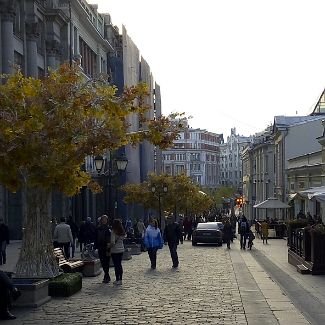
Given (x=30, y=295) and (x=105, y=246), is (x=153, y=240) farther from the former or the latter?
(x=30, y=295)

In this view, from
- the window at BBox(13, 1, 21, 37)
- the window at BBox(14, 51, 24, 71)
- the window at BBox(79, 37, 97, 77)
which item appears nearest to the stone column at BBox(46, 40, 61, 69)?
the window at BBox(13, 1, 21, 37)

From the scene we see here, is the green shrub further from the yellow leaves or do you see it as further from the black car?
the black car

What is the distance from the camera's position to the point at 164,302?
13883 mm

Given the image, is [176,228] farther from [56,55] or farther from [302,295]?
[56,55]

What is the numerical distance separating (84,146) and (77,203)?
34.7 m

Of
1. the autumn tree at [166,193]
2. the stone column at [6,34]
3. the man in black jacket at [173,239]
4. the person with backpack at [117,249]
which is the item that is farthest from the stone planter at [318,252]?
the autumn tree at [166,193]

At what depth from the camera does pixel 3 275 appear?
12.1 m

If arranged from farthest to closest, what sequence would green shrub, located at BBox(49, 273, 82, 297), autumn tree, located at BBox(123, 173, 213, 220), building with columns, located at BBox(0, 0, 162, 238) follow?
autumn tree, located at BBox(123, 173, 213, 220)
building with columns, located at BBox(0, 0, 162, 238)
green shrub, located at BBox(49, 273, 82, 297)

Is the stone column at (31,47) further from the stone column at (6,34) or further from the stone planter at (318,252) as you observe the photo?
the stone planter at (318,252)

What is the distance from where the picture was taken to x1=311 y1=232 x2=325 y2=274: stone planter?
64.0 feet

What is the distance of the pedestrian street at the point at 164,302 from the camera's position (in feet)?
39.1

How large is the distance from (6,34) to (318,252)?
23.1m

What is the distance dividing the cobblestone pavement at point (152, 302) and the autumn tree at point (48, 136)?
5.43 feet

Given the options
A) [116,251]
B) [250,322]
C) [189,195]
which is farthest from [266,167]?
[250,322]
